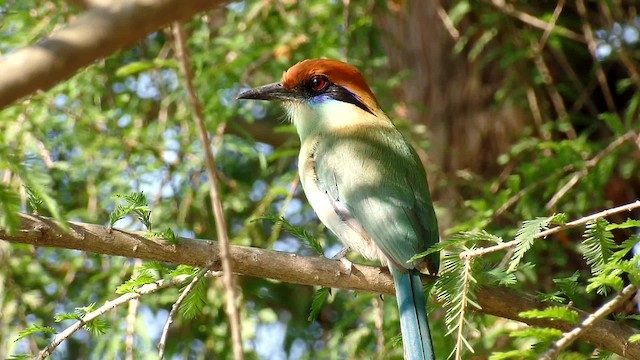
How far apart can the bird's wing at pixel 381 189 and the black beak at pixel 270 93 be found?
445mm

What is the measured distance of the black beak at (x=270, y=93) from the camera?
429cm

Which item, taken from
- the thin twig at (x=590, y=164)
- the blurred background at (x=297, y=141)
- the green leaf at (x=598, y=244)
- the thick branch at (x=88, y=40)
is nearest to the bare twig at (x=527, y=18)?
the blurred background at (x=297, y=141)

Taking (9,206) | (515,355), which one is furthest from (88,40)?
(515,355)

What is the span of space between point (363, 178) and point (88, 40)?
8.04 feet

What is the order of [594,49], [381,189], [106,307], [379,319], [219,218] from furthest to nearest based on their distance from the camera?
[594,49]
[379,319]
[381,189]
[106,307]
[219,218]

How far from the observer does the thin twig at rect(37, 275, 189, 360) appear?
2.48 metres

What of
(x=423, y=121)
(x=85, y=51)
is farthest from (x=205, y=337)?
(x=85, y=51)

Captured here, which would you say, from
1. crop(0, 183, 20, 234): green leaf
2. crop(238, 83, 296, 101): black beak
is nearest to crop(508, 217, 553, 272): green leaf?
crop(0, 183, 20, 234): green leaf

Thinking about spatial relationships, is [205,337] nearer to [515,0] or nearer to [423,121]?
[423,121]

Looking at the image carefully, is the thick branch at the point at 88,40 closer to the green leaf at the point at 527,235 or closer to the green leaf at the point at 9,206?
the green leaf at the point at 9,206

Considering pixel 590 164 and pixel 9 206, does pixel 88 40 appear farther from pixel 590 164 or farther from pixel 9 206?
pixel 590 164

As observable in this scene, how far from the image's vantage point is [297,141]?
4.88 metres

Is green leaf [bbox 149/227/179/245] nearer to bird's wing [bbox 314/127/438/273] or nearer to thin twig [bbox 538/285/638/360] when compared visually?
bird's wing [bbox 314/127/438/273]

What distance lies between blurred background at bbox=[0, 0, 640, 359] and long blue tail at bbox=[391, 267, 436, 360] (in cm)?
97
